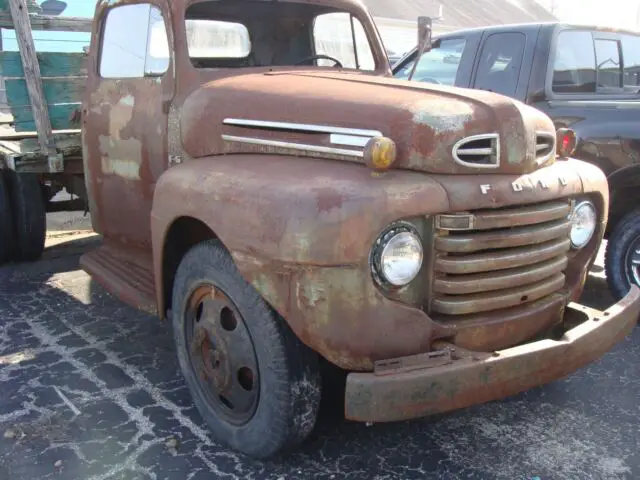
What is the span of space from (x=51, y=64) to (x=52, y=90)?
0.69ft

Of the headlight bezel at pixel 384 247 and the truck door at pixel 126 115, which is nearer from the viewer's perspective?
the headlight bezel at pixel 384 247

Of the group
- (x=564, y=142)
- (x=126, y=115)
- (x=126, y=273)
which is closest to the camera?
(x=564, y=142)

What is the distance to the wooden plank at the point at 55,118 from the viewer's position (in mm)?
4926

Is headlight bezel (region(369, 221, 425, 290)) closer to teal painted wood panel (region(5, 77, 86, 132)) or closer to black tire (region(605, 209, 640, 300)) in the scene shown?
black tire (region(605, 209, 640, 300))

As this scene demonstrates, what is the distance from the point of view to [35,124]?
4.92 meters

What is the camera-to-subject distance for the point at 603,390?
352cm

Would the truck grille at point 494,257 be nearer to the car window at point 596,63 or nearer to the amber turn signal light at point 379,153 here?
the amber turn signal light at point 379,153

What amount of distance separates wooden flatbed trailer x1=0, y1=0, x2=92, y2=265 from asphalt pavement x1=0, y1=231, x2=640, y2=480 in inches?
58.8

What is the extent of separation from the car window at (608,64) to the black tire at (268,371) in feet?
11.7

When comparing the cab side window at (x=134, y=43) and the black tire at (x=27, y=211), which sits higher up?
the cab side window at (x=134, y=43)

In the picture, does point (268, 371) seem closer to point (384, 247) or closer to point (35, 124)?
point (384, 247)

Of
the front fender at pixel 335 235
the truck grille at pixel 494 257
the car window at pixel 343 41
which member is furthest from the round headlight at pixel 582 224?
the car window at pixel 343 41

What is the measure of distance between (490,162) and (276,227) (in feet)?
2.93

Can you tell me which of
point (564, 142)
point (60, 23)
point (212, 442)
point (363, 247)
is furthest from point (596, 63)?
point (60, 23)
